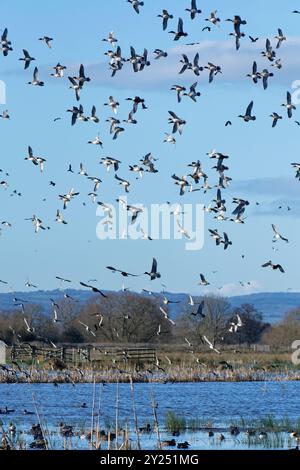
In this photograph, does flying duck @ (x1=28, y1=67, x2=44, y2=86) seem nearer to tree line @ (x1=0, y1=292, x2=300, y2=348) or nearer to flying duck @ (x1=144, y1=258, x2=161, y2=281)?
flying duck @ (x1=144, y1=258, x2=161, y2=281)

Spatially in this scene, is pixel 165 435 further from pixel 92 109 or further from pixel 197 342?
pixel 197 342

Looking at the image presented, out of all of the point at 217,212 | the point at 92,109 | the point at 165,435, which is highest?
the point at 92,109

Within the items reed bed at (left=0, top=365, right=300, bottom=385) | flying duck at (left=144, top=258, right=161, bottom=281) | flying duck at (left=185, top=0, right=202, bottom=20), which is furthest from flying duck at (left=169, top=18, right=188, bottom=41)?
reed bed at (left=0, top=365, right=300, bottom=385)

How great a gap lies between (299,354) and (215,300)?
41.0m

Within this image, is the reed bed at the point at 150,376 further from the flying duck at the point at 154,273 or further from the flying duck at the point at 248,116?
the flying duck at the point at 154,273

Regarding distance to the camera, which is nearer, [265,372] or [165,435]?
[165,435]

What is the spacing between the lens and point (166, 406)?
41.8 metres

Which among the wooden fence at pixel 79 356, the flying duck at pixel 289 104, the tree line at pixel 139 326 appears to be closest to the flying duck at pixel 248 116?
the flying duck at pixel 289 104

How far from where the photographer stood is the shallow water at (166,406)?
29.9m

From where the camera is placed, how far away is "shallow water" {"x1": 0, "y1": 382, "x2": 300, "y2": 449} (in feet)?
98.0

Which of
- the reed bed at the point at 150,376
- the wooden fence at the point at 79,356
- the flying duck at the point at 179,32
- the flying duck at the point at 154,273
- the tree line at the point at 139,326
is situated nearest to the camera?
the flying duck at the point at 154,273

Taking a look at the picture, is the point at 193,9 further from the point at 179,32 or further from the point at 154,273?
the point at 154,273

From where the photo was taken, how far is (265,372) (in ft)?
185

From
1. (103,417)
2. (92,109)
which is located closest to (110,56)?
(92,109)
